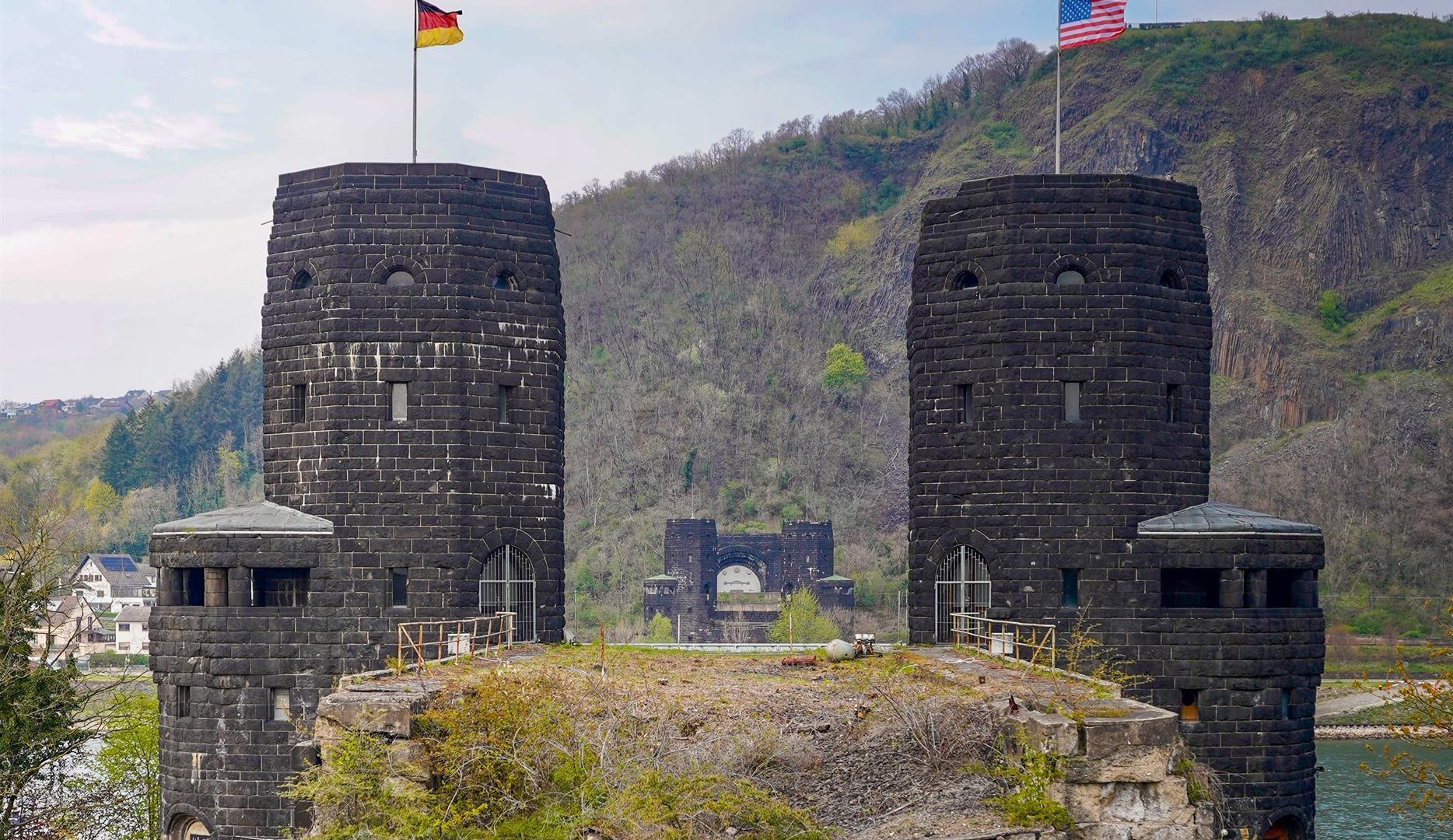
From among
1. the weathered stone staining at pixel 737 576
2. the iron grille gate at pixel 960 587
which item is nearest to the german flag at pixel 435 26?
the iron grille gate at pixel 960 587

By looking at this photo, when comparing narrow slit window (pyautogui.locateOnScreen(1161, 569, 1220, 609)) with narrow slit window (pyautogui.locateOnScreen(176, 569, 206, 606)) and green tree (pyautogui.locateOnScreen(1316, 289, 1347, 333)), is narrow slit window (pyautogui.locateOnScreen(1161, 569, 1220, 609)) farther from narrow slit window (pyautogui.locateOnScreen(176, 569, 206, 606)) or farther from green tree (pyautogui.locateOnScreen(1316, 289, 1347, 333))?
green tree (pyautogui.locateOnScreen(1316, 289, 1347, 333))

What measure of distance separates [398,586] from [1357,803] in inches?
1729

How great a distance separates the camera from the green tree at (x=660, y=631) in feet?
349

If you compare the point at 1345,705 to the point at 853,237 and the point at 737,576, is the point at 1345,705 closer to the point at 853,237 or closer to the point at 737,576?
the point at 737,576

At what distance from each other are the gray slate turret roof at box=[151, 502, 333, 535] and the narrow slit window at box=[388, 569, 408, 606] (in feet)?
4.55

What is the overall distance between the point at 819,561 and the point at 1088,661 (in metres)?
82.2

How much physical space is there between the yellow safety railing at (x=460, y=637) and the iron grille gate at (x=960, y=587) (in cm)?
795

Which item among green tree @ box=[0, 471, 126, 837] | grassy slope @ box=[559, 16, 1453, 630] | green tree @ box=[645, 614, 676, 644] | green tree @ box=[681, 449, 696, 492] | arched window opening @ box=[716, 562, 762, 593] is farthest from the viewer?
green tree @ box=[681, 449, 696, 492]

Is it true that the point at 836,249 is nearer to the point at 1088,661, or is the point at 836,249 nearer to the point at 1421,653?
the point at 1421,653

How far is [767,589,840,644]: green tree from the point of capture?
9731cm

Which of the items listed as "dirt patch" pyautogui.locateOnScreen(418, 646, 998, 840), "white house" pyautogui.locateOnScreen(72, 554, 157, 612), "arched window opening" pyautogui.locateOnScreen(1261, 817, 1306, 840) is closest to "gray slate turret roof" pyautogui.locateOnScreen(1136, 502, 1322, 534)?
"arched window opening" pyautogui.locateOnScreen(1261, 817, 1306, 840)

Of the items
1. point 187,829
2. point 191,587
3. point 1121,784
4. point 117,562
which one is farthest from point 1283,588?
point 117,562

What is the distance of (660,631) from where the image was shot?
10712cm

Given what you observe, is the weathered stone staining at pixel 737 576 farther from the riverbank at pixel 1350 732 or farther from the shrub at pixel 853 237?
the shrub at pixel 853 237
